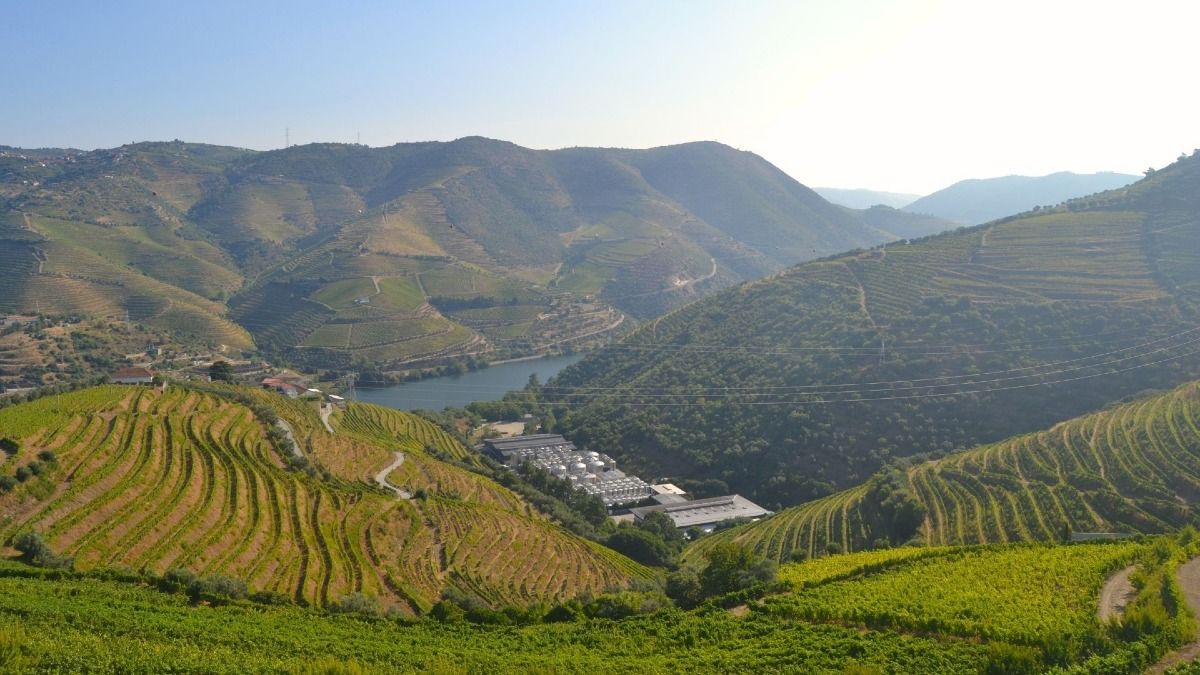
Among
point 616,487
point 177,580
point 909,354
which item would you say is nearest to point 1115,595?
point 177,580

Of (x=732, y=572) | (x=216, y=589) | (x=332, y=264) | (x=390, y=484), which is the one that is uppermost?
(x=332, y=264)

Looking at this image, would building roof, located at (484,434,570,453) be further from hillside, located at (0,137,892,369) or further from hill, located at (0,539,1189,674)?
hill, located at (0,539,1189,674)

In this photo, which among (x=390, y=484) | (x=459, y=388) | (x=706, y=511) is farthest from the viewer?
(x=459, y=388)

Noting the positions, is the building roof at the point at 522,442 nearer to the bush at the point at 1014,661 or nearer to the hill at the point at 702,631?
the hill at the point at 702,631

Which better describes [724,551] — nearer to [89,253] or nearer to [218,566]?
[218,566]

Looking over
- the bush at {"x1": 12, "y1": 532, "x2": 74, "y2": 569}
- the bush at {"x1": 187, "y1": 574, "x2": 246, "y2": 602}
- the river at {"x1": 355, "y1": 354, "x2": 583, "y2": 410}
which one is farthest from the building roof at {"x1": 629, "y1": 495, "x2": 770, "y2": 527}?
the river at {"x1": 355, "y1": 354, "x2": 583, "y2": 410}

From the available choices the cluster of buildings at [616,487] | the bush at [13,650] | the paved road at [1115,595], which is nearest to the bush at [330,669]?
the bush at [13,650]

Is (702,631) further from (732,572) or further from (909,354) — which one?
(909,354)
